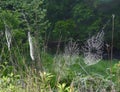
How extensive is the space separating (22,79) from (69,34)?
899 cm

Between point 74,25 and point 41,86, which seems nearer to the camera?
point 41,86

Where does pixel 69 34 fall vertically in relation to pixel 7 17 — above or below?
below

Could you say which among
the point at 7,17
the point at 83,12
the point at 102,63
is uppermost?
the point at 7,17

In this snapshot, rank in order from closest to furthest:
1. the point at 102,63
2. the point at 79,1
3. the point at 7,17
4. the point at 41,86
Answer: the point at 41,86 → the point at 7,17 → the point at 102,63 → the point at 79,1

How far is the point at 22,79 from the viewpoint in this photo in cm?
317

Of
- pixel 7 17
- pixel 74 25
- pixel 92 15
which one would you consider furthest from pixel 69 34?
pixel 7 17

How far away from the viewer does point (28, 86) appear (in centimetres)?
293

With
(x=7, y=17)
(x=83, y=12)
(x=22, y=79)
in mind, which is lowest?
(x=83, y=12)

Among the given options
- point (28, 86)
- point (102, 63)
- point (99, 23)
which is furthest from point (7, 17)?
point (99, 23)

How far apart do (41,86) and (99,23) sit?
386 inches

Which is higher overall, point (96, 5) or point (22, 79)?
point (22, 79)

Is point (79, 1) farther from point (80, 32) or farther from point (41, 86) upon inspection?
point (41, 86)

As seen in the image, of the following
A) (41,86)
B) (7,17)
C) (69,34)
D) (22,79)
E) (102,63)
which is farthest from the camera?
(69,34)

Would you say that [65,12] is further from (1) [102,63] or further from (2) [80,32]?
(1) [102,63]
